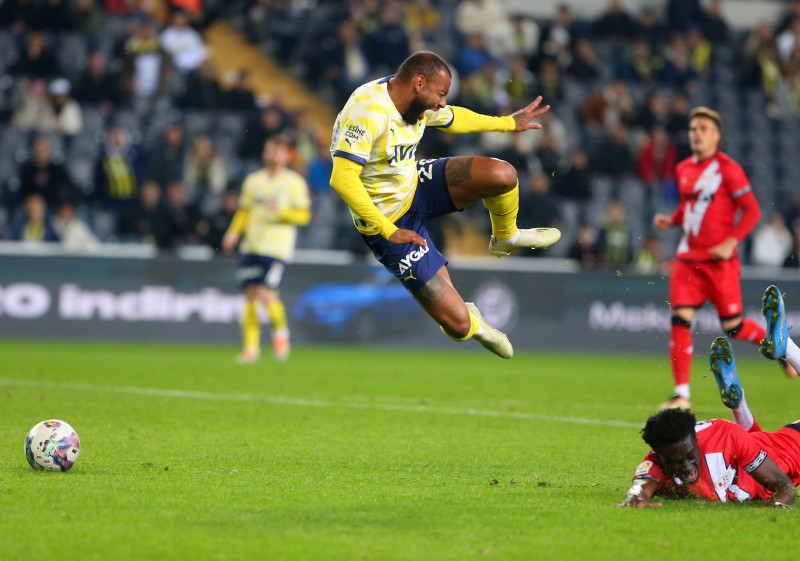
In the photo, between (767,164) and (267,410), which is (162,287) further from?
(767,164)

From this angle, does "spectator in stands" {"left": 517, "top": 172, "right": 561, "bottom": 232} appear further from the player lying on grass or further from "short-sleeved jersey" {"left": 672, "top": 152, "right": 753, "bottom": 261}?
the player lying on grass

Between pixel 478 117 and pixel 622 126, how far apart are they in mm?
12481

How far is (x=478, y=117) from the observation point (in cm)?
715

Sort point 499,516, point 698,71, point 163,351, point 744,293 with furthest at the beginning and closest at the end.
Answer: point 698,71
point 744,293
point 163,351
point 499,516

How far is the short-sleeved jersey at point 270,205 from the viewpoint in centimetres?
1331

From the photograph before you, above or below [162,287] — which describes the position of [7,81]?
above

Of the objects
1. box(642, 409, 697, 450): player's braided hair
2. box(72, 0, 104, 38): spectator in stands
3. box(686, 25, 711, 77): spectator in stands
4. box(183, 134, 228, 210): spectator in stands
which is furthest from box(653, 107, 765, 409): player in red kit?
box(686, 25, 711, 77): spectator in stands

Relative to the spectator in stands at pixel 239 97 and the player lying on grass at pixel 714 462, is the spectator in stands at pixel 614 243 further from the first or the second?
the player lying on grass at pixel 714 462

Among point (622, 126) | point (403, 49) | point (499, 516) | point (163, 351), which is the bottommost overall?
point (163, 351)

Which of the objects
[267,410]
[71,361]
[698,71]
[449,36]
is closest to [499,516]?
[267,410]

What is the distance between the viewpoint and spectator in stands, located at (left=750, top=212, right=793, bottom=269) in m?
18.1

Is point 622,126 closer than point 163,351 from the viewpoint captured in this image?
No

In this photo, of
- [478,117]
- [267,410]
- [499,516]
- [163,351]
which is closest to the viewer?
[499,516]

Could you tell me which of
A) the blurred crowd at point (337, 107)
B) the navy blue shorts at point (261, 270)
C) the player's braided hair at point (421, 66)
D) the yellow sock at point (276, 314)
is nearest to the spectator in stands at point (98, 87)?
the blurred crowd at point (337, 107)
